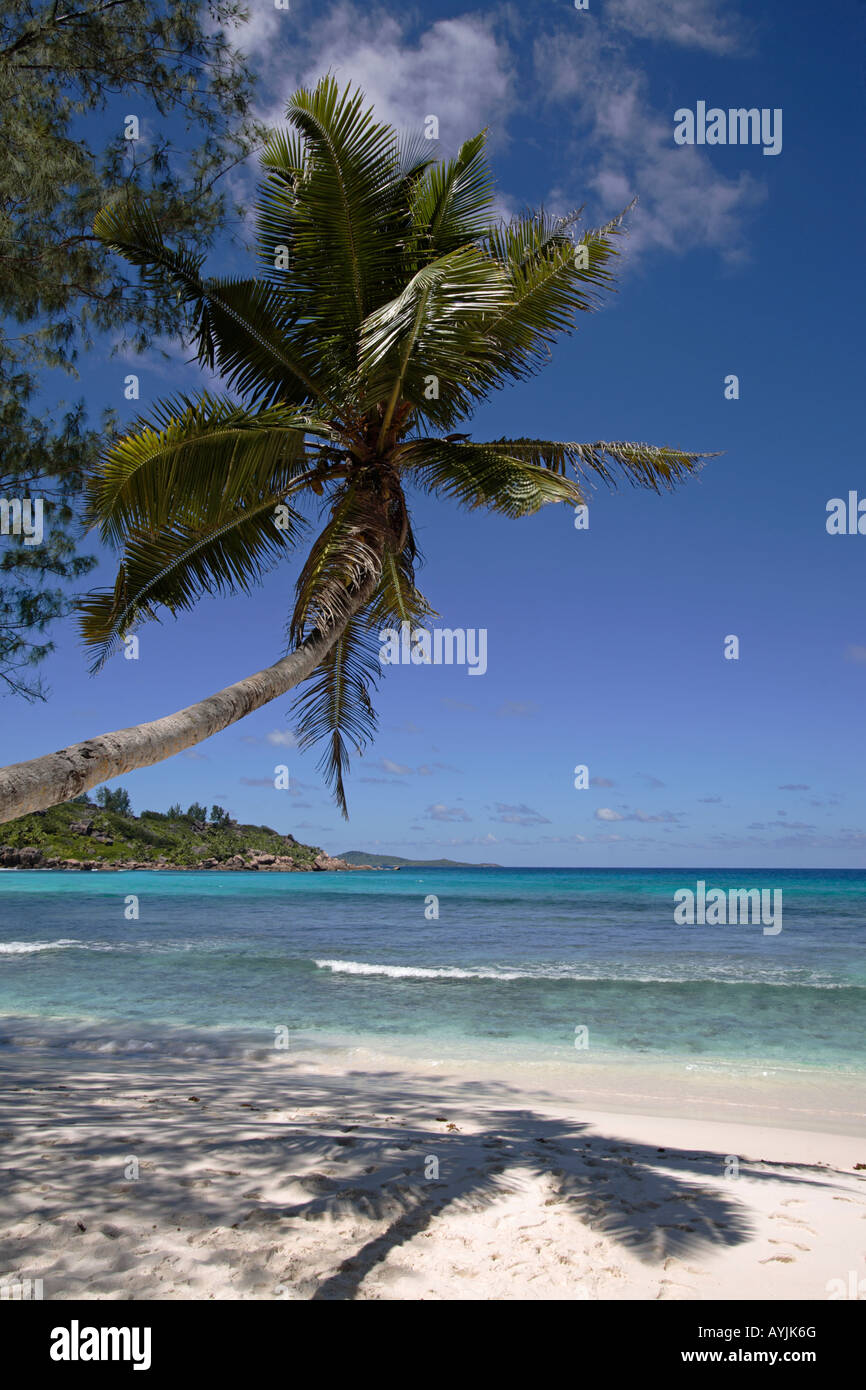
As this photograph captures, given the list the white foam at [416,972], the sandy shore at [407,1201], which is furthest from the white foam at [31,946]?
the sandy shore at [407,1201]

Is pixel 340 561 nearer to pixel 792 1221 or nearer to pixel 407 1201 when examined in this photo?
pixel 407 1201

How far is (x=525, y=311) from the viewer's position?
281 inches

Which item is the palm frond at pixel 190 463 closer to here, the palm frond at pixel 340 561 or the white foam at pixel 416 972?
the palm frond at pixel 340 561

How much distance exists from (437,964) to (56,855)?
5956cm

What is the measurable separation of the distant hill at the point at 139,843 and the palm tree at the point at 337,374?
57943 mm

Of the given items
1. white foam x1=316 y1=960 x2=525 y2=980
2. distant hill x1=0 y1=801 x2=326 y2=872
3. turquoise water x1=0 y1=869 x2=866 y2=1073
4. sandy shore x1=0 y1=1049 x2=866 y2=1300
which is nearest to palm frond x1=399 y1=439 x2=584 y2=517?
sandy shore x1=0 y1=1049 x2=866 y2=1300

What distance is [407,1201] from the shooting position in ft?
12.9

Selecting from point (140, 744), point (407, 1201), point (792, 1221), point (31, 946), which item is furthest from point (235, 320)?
point (31, 946)

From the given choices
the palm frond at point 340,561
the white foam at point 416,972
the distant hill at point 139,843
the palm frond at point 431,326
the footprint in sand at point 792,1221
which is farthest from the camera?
the distant hill at point 139,843

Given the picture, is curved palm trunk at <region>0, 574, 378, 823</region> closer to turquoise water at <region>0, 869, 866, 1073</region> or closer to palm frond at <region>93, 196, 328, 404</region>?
palm frond at <region>93, 196, 328, 404</region>

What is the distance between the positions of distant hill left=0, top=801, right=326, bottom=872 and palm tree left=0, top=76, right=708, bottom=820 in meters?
57.9

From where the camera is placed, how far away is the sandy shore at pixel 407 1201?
3105mm

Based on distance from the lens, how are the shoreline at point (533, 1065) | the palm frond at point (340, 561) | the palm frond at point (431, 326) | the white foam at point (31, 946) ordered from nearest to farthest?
the palm frond at point (431, 326) → the palm frond at point (340, 561) → the shoreline at point (533, 1065) → the white foam at point (31, 946)

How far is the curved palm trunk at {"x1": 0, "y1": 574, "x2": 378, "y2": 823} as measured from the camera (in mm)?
3223
